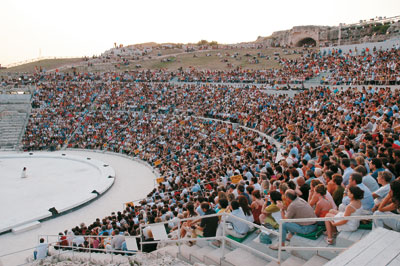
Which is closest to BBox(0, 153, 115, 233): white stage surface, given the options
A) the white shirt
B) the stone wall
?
the white shirt

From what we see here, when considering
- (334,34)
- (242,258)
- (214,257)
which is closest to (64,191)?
(214,257)

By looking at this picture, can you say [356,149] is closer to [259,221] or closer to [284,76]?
[259,221]

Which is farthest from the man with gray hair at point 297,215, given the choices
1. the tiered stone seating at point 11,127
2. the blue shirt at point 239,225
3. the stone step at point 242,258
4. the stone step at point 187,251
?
the tiered stone seating at point 11,127

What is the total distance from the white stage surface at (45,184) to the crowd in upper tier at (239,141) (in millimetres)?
3594

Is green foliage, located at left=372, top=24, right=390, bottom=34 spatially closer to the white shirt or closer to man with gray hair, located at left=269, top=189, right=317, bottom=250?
man with gray hair, located at left=269, top=189, right=317, bottom=250

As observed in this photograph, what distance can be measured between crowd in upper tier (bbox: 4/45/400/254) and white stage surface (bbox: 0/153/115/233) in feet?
11.8

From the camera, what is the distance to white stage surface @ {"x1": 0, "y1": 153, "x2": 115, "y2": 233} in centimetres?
1620

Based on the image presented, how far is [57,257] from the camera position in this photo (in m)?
10.8

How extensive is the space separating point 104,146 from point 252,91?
54.7 ft

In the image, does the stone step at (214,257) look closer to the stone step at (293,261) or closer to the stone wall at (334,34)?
the stone step at (293,261)

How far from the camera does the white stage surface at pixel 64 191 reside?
45.9 ft

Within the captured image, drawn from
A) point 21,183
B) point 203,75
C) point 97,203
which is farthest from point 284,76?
point 21,183

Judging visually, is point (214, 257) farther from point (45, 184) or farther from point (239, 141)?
point (45, 184)

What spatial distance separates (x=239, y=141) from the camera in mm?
19828
